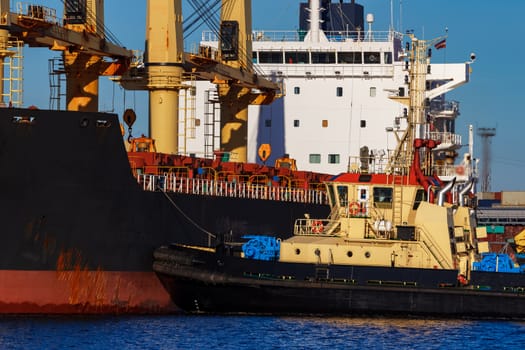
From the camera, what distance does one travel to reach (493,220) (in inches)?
2311

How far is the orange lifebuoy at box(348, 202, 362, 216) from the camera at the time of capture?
29.4 metres

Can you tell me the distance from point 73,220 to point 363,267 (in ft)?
20.2

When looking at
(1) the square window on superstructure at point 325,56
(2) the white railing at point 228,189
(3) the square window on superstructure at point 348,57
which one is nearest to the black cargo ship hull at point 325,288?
(2) the white railing at point 228,189

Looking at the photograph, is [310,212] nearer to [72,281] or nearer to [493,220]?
[72,281]

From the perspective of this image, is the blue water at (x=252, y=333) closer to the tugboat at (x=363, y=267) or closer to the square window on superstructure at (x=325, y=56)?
the tugboat at (x=363, y=267)

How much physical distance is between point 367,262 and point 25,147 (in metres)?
7.59

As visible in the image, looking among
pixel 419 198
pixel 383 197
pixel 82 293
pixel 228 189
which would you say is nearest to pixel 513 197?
A: pixel 228 189

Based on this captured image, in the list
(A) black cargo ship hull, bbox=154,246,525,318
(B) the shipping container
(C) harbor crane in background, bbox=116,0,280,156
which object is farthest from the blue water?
(B) the shipping container

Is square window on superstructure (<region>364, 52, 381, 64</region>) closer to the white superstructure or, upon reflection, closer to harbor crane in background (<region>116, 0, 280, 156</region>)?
the white superstructure

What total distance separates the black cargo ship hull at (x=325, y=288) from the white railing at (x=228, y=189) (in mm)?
2484

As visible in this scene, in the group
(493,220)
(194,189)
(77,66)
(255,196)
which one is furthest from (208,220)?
(493,220)

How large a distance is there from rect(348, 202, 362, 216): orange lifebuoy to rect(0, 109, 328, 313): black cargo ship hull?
13.5 feet

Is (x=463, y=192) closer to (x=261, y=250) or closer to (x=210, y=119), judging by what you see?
(x=261, y=250)

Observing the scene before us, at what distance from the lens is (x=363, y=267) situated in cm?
2841
